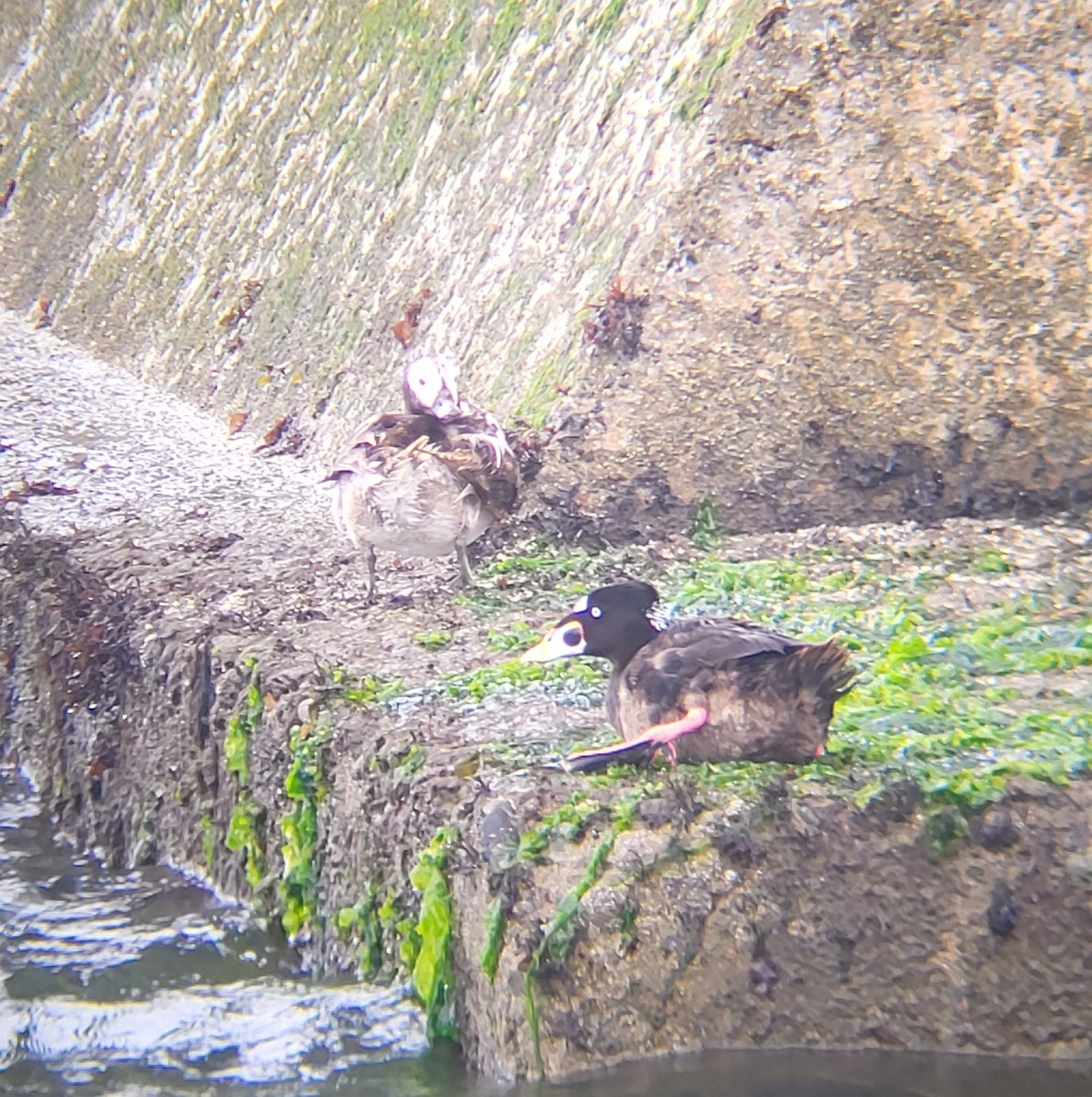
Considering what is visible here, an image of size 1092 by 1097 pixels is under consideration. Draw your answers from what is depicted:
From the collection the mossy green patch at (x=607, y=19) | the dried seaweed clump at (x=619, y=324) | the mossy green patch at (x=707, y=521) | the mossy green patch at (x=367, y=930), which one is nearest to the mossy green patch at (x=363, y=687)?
the mossy green patch at (x=367, y=930)

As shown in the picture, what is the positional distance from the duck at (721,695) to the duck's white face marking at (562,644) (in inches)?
4.5

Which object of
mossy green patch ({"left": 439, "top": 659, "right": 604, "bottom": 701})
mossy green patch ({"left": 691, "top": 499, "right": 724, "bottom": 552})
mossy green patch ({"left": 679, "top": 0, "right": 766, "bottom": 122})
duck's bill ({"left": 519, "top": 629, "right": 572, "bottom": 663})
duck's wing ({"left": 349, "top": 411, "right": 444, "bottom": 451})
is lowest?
mossy green patch ({"left": 439, "top": 659, "right": 604, "bottom": 701})

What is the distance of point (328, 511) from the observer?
8047 millimetres

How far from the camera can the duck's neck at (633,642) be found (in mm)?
4262

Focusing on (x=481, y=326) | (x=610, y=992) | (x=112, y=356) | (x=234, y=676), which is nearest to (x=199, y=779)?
(x=234, y=676)

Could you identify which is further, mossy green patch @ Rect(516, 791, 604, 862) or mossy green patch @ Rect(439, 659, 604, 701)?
mossy green patch @ Rect(439, 659, 604, 701)

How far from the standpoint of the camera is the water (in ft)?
12.4

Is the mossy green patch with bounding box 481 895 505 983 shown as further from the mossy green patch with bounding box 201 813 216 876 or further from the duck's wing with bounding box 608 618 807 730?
the mossy green patch with bounding box 201 813 216 876

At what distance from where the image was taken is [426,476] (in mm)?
5812

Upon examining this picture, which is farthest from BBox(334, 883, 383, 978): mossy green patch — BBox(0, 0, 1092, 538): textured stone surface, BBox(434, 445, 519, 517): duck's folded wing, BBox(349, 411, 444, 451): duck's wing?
BBox(0, 0, 1092, 538): textured stone surface

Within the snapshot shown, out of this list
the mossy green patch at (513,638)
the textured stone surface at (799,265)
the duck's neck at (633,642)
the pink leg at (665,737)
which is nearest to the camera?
the pink leg at (665,737)

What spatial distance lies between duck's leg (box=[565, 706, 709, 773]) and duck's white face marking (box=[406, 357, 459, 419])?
2.19 meters

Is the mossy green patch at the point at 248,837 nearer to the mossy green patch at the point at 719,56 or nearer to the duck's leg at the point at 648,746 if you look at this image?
the duck's leg at the point at 648,746

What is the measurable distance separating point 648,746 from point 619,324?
3.13 meters
